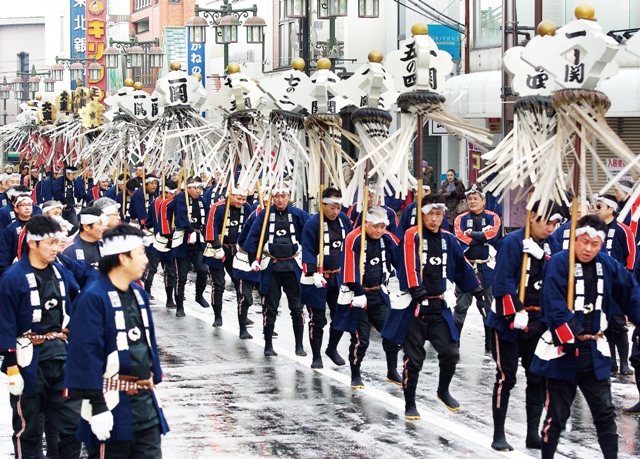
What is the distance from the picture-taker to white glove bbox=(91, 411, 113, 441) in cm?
636

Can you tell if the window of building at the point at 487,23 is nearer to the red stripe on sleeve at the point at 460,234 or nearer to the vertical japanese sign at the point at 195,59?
the red stripe on sleeve at the point at 460,234

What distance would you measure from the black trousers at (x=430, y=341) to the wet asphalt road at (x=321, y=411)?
0.43 meters

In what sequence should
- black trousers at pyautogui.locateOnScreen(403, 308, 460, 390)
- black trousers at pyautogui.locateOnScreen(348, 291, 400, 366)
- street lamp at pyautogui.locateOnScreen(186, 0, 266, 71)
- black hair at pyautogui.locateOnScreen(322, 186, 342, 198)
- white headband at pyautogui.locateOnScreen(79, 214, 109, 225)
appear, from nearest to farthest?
1. white headband at pyautogui.locateOnScreen(79, 214, 109, 225)
2. black trousers at pyautogui.locateOnScreen(403, 308, 460, 390)
3. black trousers at pyautogui.locateOnScreen(348, 291, 400, 366)
4. black hair at pyautogui.locateOnScreen(322, 186, 342, 198)
5. street lamp at pyautogui.locateOnScreen(186, 0, 266, 71)

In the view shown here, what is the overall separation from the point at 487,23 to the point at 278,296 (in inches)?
626

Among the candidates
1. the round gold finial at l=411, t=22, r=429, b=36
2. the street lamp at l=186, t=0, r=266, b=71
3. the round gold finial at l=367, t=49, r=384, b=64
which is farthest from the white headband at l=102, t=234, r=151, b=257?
the street lamp at l=186, t=0, r=266, b=71

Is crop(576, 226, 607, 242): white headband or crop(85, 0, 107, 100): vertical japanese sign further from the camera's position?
crop(85, 0, 107, 100): vertical japanese sign

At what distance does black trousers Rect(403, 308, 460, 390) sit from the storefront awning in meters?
12.5

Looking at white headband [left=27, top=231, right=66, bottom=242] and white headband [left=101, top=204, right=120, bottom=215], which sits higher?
white headband [left=101, top=204, right=120, bottom=215]

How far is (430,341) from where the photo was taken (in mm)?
9898

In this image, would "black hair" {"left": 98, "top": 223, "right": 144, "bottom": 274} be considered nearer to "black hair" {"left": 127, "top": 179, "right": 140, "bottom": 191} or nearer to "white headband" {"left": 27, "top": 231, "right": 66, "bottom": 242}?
"white headband" {"left": 27, "top": 231, "right": 66, "bottom": 242}

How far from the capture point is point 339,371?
11.8 metres

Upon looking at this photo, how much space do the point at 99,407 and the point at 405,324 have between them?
4.06m

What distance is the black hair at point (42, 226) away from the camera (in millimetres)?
7891

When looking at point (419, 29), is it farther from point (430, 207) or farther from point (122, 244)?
point (122, 244)
